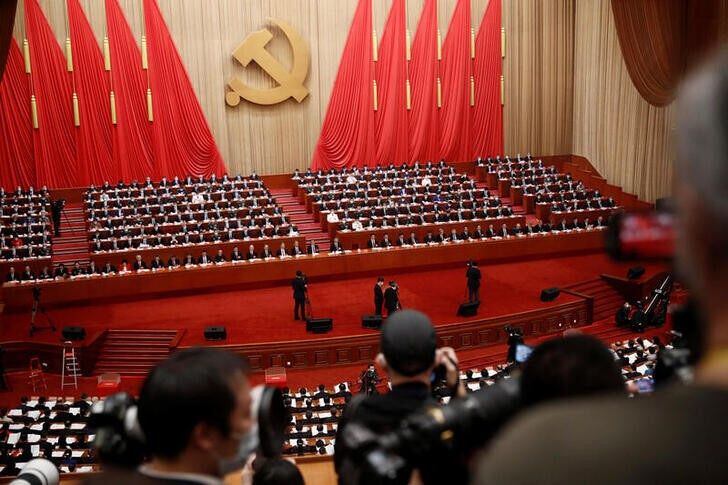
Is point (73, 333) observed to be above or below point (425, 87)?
below

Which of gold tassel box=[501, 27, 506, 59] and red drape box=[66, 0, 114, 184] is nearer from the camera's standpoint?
red drape box=[66, 0, 114, 184]

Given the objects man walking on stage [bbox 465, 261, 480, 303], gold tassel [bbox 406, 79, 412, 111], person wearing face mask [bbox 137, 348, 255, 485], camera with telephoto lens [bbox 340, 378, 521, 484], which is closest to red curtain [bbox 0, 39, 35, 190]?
gold tassel [bbox 406, 79, 412, 111]

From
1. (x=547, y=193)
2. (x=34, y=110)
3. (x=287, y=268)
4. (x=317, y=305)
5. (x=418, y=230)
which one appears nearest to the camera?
(x=317, y=305)

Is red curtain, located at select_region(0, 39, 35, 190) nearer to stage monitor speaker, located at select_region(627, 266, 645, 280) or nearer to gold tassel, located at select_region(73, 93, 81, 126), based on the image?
gold tassel, located at select_region(73, 93, 81, 126)

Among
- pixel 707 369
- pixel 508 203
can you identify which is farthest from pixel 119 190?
pixel 707 369

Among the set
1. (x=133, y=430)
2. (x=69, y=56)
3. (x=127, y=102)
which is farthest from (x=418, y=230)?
(x=133, y=430)

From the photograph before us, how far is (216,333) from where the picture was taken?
1253 centimetres

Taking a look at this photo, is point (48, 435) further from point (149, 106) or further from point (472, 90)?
point (472, 90)

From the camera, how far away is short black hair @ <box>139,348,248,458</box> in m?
1.20

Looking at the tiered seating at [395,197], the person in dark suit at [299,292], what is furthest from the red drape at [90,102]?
the person in dark suit at [299,292]

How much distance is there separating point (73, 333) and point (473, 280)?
658 cm

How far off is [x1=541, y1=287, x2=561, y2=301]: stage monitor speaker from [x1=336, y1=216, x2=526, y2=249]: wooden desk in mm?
3152

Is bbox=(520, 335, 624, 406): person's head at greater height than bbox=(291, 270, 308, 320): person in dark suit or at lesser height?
greater

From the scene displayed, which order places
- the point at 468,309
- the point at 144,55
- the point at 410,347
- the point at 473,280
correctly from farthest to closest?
1. the point at 144,55
2. the point at 473,280
3. the point at 468,309
4. the point at 410,347
